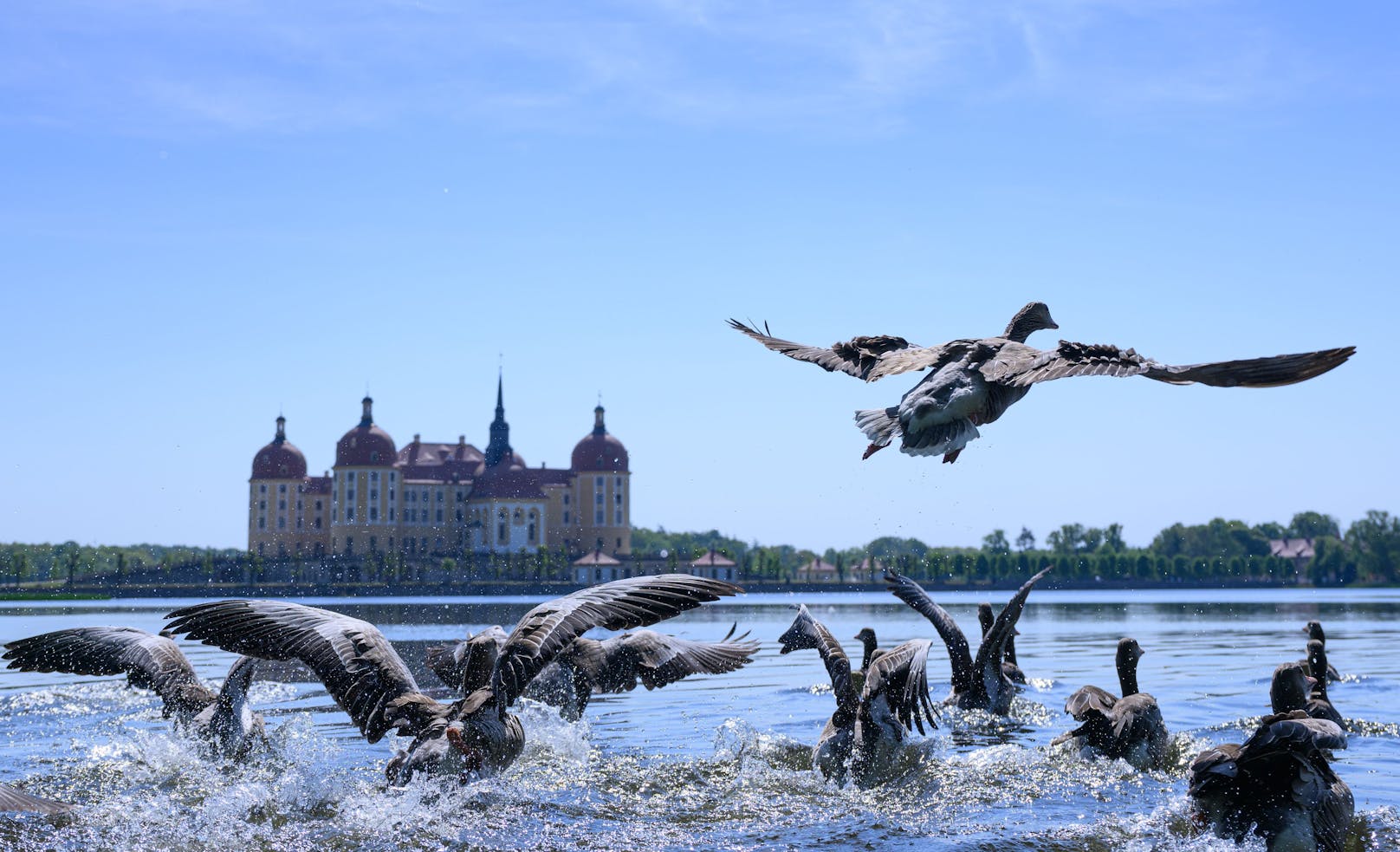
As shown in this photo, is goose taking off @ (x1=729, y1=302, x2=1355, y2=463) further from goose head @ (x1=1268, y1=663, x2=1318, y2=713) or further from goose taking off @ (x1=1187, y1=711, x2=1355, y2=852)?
goose head @ (x1=1268, y1=663, x2=1318, y2=713)

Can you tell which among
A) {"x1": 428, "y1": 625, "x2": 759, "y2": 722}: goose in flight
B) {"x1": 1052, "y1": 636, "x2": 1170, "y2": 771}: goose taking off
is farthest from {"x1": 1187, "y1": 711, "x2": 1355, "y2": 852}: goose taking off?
{"x1": 428, "y1": 625, "x2": 759, "y2": 722}: goose in flight

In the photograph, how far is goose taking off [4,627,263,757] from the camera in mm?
10625

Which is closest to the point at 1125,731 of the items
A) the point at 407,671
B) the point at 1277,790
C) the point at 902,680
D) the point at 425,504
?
the point at 902,680

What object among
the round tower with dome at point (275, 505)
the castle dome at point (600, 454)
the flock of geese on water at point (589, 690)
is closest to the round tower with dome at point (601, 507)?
the castle dome at point (600, 454)

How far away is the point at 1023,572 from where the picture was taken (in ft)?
452

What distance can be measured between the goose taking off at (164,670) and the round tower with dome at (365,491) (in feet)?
482

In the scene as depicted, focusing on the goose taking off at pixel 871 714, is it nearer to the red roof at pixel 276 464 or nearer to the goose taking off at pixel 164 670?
the goose taking off at pixel 164 670

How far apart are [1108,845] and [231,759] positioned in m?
6.67

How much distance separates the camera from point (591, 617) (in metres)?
8.63

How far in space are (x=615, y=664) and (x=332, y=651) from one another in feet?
11.7

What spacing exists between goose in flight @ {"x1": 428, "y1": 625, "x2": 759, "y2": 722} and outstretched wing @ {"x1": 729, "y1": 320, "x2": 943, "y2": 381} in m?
2.72

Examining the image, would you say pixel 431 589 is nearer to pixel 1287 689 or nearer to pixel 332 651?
pixel 332 651

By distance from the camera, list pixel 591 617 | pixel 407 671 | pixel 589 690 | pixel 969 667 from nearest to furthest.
→ pixel 591 617 → pixel 407 671 → pixel 589 690 → pixel 969 667

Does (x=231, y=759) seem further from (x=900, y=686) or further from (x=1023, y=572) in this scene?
(x=1023, y=572)
